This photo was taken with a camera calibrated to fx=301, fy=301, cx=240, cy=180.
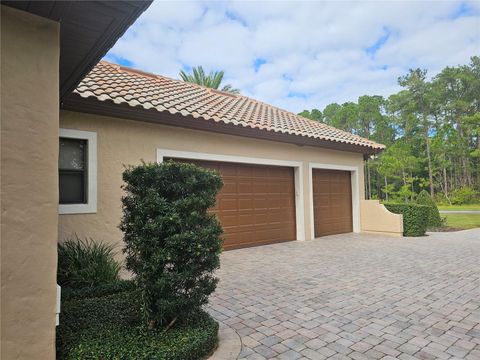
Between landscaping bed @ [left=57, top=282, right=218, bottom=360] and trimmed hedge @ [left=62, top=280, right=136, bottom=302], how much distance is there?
295 millimetres

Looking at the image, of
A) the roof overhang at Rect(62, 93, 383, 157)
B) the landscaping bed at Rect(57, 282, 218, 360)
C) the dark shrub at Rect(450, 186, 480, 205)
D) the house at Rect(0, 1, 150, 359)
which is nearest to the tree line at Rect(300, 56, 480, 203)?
the dark shrub at Rect(450, 186, 480, 205)

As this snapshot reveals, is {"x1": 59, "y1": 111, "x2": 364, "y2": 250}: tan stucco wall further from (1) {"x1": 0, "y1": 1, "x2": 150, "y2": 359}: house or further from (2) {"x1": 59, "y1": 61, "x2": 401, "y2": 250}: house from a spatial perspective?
(1) {"x1": 0, "y1": 1, "x2": 150, "y2": 359}: house

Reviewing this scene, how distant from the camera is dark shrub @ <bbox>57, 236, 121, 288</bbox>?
15.5 feet

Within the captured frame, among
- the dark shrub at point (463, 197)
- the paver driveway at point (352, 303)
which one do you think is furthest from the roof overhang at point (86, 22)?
the dark shrub at point (463, 197)

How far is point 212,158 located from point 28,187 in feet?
18.6

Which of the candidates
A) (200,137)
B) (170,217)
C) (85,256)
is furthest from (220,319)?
(200,137)

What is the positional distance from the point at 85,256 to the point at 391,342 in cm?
468

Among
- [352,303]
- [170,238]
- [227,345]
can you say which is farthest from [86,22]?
[352,303]

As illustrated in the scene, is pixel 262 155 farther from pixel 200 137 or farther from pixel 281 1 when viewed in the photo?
pixel 281 1

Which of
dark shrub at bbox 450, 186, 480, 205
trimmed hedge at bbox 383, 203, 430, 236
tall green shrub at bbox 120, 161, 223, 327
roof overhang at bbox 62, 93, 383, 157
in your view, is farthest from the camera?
dark shrub at bbox 450, 186, 480, 205

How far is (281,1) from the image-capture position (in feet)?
25.4

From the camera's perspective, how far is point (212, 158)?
8.11 metres

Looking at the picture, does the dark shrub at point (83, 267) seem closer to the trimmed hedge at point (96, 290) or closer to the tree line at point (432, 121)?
the trimmed hedge at point (96, 290)

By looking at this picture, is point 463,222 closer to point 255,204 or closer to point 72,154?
point 255,204
